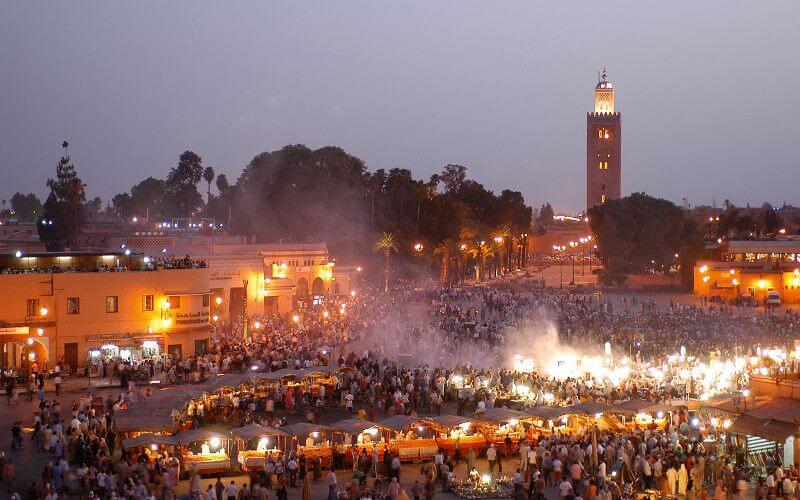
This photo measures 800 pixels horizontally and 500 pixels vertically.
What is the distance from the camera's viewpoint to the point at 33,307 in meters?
34.0

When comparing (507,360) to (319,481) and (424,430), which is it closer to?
(424,430)

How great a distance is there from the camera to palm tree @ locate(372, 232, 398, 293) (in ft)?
254

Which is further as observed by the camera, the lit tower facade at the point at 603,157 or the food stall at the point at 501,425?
the lit tower facade at the point at 603,157

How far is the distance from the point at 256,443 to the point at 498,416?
571 cm

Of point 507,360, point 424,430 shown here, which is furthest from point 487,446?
point 507,360

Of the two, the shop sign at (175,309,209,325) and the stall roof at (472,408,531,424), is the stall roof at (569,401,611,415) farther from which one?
the shop sign at (175,309,209,325)

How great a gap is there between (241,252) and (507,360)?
69.5 feet

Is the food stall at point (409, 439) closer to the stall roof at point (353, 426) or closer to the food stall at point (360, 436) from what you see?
the food stall at point (360, 436)

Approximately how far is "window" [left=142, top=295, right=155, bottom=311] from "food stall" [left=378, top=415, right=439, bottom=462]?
1598cm

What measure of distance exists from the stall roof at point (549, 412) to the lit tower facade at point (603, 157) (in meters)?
123

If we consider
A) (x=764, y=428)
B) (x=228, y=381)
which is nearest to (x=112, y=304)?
(x=228, y=381)

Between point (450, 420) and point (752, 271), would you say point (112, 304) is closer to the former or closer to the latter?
point (450, 420)

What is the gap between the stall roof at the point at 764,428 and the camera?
69.1ft

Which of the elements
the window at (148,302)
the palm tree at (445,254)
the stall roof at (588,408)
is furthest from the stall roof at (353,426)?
the palm tree at (445,254)
